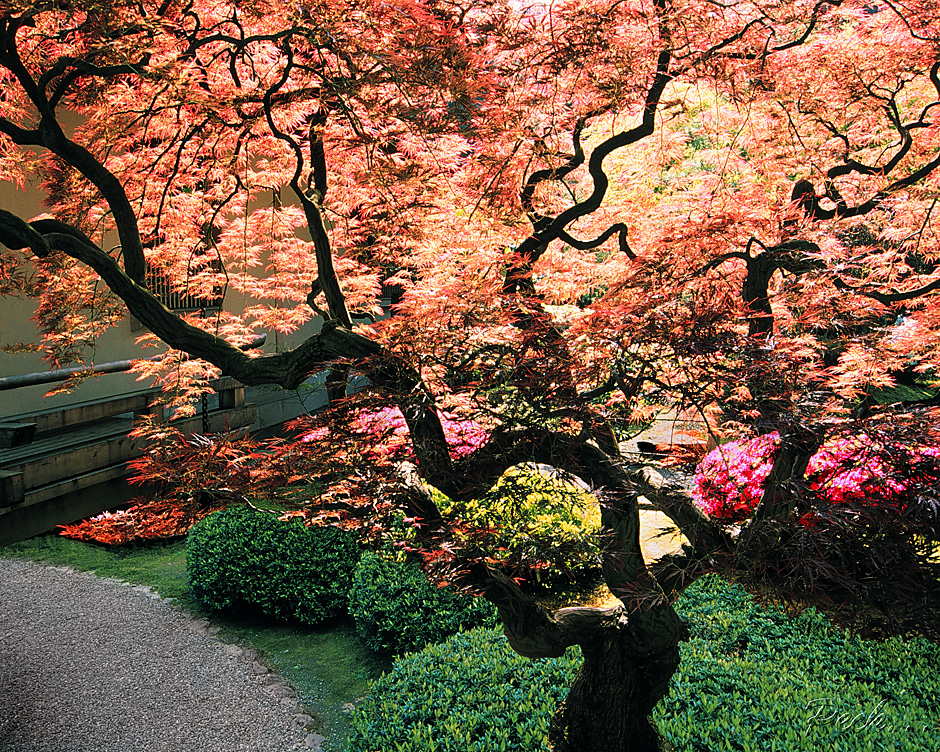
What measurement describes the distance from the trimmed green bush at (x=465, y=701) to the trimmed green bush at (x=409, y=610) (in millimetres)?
624

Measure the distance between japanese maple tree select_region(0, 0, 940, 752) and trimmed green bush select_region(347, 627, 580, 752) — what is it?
304mm

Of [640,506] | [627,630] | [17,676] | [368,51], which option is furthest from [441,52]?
[17,676]

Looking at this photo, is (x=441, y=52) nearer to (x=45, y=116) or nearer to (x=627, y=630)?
(x=45, y=116)

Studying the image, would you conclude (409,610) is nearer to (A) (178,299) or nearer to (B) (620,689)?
(B) (620,689)

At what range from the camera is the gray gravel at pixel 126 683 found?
5254mm

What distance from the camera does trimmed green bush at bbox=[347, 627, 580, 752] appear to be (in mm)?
4344

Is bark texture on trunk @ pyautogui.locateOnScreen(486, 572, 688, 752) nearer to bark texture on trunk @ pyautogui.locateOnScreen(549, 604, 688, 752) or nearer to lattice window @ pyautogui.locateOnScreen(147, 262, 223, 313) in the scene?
bark texture on trunk @ pyautogui.locateOnScreen(549, 604, 688, 752)

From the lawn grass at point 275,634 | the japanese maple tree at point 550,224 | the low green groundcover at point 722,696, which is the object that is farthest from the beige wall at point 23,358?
the low green groundcover at point 722,696

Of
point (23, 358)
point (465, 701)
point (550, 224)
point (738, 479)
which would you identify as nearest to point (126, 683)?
point (465, 701)

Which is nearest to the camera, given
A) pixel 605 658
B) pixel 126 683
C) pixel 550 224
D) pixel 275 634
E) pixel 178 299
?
pixel 605 658

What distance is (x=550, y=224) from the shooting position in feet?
17.7

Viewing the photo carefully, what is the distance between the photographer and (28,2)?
4.53 meters

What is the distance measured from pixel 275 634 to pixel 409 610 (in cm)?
162

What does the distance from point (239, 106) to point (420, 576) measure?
4.17 meters
